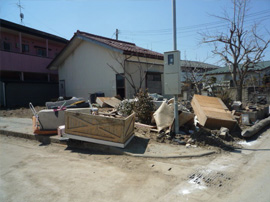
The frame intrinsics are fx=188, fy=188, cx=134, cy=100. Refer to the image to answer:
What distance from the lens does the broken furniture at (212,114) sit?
240 inches

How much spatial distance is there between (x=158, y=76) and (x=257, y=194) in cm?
1119

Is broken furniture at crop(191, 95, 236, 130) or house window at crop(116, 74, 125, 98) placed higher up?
house window at crop(116, 74, 125, 98)

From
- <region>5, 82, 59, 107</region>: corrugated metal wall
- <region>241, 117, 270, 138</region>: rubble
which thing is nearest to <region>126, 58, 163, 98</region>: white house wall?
<region>241, 117, 270, 138</region>: rubble

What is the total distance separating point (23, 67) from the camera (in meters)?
15.1

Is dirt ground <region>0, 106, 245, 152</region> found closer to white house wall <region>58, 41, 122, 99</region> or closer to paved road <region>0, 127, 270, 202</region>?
paved road <region>0, 127, 270, 202</region>

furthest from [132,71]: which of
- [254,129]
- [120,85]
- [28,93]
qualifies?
[28,93]

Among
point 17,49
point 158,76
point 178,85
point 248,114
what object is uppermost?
point 17,49

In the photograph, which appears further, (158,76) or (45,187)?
(158,76)

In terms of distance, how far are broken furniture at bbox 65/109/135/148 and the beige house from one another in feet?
20.7

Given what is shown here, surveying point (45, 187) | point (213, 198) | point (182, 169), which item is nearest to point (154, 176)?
point (182, 169)

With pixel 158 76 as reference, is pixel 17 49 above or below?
above

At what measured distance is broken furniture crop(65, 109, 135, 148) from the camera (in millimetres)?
4742

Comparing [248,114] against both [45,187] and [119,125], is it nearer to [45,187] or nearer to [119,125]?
[119,125]

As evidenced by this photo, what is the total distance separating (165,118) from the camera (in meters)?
6.00
